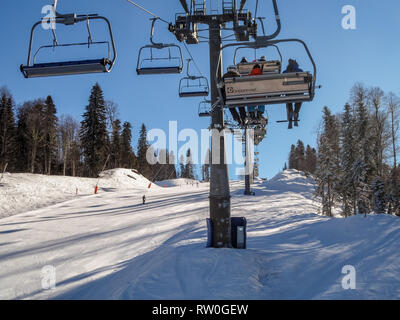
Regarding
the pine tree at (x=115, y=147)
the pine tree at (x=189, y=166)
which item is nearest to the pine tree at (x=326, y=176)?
the pine tree at (x=115, y=147)

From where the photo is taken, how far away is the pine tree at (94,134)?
40844 mm

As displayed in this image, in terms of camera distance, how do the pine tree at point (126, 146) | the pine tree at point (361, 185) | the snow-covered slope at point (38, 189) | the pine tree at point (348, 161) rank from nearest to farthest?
the snow-covered slope at point (38, 189) → the pine tree at point (361, 185) → the pine tree at point (348, 161) → the pine tree at point (126, 146)

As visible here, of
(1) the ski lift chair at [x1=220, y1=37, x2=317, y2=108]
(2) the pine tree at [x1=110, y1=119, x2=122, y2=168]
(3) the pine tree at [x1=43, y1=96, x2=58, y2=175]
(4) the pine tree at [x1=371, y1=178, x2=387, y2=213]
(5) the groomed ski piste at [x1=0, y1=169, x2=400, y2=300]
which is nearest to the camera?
(5) the groomed ski piste at [x1=0, y1=169, x2=400, y2=300]

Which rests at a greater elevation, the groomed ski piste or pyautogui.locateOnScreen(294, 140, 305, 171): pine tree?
pyautogui.locateOnScreen(294, 140, 305, 171): pine tree

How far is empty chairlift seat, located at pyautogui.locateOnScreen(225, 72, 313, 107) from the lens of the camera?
17.5 feet

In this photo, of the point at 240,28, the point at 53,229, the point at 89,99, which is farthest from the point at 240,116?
the point at 89,99

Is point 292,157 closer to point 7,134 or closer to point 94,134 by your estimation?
point 94,134

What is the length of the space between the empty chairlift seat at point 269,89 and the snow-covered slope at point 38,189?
18542 millimetres

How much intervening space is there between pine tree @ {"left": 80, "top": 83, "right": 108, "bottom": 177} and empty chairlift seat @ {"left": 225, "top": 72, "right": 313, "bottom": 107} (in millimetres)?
38477

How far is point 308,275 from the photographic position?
582 cm

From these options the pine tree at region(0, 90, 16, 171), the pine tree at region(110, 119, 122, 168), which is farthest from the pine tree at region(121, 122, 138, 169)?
the pine tree at region(0, 90, 16, 171)

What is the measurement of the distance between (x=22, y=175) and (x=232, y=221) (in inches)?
1032

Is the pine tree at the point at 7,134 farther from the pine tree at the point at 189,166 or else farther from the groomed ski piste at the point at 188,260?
the pine tree at the point at 189,166

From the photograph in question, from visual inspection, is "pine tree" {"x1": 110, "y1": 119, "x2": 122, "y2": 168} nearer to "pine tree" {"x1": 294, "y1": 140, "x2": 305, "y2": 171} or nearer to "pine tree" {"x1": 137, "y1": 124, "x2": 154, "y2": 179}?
"pine tree" {"x1": 137, "y1": 124, "x2": 154, "y2": 179}
